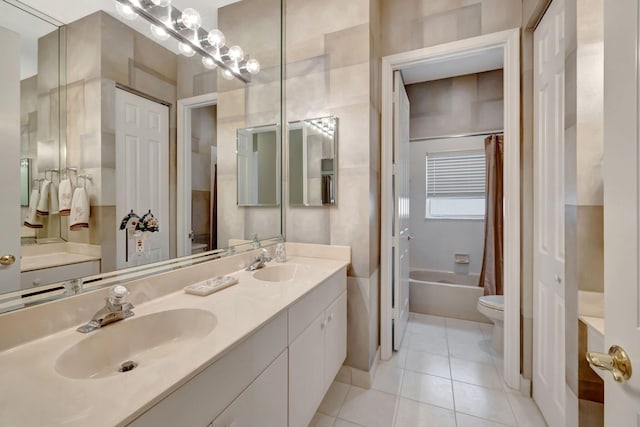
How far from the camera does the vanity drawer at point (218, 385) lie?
59 cm

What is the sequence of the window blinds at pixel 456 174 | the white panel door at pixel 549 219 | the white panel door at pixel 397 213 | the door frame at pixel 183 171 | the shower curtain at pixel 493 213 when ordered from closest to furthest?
1. the door frame at pixel 183 171
2. the white panel door at pixel 549 219
3. the white panel door at pixel 397 213
4. the shower curtain at pixel 493 213
5. the window blinds at pixel 456 174

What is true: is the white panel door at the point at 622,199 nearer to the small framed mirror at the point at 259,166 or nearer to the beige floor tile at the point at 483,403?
the beige floor tile at the point at 483,403

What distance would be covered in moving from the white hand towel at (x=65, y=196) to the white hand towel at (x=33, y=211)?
54mm

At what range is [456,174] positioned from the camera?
11.7ft

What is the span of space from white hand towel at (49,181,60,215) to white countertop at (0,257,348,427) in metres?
0.37

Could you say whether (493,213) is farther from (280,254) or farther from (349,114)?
(280,254)

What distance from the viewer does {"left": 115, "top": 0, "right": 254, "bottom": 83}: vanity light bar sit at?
1.13m

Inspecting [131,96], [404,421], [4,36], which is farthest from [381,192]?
[4,36]

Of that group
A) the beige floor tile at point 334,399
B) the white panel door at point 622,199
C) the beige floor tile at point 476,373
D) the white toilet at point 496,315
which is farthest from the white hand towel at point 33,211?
the white toilet at point 496,315

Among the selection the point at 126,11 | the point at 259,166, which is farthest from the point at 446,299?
the point at 126,11

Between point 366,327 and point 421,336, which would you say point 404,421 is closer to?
point 366,327

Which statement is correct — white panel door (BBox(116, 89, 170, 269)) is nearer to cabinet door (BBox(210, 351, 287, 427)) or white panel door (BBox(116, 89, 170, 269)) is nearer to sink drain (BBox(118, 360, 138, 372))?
sink drain (BBox(118, 360, 138, 372))

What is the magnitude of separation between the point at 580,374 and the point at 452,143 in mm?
2992

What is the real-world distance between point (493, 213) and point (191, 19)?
336 centimetres
